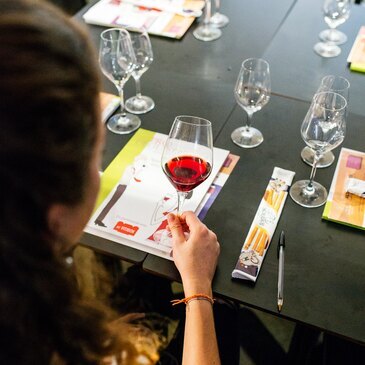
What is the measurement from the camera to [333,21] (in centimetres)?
159

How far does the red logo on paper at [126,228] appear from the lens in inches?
41.1

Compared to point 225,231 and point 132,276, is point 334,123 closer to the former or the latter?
point 225,231

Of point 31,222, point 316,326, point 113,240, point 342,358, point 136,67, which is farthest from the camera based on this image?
point 136,67

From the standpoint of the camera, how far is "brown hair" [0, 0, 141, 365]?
0.53 m

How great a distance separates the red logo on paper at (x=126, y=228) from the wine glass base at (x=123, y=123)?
32cm

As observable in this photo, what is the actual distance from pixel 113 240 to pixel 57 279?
1.31 feet

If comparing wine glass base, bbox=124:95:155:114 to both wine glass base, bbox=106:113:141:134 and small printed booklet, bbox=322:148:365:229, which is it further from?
small printed booklet, bbox=322:148:365:229

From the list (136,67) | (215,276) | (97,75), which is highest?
(97,75)

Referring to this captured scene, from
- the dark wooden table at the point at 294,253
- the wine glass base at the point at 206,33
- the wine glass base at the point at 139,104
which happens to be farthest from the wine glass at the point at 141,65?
the wine glass base at the point at 206,33

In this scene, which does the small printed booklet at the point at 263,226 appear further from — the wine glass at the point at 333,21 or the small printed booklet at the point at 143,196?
the wine glass at the point at 333,21

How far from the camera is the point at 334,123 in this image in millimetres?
1062

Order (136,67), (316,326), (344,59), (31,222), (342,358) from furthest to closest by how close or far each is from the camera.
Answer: (344,59) < (136,67) < (342,358) < (316,326) < (31,222)

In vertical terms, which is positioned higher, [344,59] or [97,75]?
[97,75]

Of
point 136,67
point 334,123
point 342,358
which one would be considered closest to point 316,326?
point 342,358
